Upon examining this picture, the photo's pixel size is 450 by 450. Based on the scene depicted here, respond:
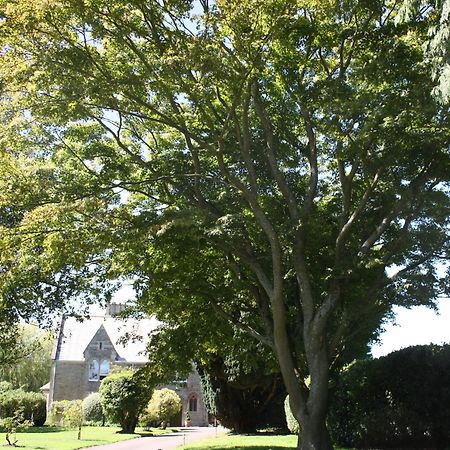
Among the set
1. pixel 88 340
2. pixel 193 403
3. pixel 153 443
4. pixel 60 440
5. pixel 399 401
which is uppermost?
pixel 88 340

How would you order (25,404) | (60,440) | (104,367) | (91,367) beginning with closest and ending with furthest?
(60,440)
(25,404)
(91,367)
(104,367)

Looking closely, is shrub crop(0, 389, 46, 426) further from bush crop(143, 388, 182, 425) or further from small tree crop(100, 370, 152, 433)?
bush crop(143, 388, 182, 425)

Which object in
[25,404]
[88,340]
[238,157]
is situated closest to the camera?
[238,157]

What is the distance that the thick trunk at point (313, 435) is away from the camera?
1262 cm

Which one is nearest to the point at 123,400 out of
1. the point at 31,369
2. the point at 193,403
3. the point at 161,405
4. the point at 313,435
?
the point at 161,405

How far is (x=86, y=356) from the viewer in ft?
174

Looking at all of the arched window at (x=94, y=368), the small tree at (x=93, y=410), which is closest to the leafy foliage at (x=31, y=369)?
the arched window at (x=94, y=368)

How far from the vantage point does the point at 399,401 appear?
15.1 metres

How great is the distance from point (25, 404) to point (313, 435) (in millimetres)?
29586

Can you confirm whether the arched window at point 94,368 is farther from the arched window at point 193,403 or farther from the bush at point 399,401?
the bush at point 399,401

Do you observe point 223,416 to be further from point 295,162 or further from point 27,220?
point 27,220

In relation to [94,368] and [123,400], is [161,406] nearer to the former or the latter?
[123,400]

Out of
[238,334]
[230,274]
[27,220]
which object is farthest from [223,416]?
[27,220]

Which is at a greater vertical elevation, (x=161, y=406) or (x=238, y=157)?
(x=238, y=157)
